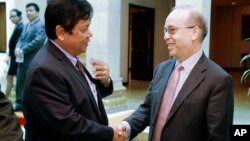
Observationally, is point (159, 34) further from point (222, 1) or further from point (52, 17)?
point (52, 17)

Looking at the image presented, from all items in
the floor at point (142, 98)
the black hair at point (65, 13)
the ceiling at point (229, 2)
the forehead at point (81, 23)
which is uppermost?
the ceiling at point (229, 2)

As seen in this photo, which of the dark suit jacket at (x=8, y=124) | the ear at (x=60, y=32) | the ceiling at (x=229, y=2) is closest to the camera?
the dark suit jacket at (x=8, y=124)

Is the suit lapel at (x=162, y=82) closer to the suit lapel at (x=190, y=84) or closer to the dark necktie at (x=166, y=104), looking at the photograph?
the dark necktie at (x=166, y=104)

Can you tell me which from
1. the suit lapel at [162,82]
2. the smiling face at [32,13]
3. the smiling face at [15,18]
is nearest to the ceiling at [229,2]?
the smiling face at [15,18]

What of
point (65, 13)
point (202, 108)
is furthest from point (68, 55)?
point (202, 108)

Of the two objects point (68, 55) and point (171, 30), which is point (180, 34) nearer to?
point (171, 30)

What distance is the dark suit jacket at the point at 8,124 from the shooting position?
4.42 feet

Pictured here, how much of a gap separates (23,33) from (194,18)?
4572mm

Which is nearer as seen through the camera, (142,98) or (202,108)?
(202,108)

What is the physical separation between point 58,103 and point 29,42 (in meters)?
4.41

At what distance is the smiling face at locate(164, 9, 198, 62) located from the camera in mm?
1984

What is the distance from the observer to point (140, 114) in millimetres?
2322

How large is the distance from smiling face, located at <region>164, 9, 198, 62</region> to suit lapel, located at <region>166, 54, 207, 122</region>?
0.09 metres

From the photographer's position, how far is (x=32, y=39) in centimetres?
591
